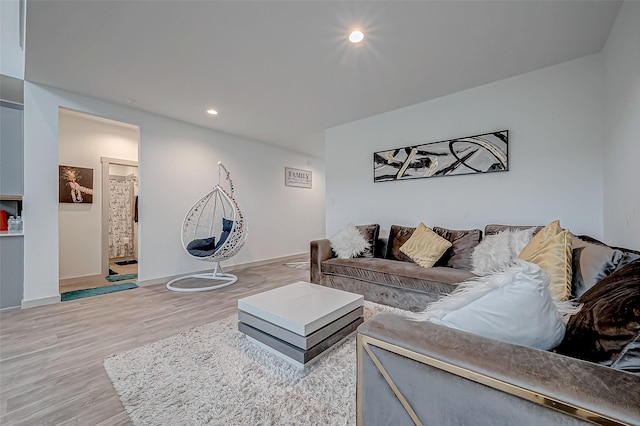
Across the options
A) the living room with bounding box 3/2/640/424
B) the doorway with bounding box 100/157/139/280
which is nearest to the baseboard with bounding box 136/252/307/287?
the living room with bounding box 3/2/640/424

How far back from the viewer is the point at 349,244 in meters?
3.41

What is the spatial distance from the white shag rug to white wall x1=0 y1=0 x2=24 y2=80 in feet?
11.1

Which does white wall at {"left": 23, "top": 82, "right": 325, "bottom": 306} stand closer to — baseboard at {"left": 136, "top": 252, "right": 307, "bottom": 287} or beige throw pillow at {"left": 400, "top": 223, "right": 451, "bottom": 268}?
baseboard at {"left": 136, "top": 252, "right": 307, "bottom": 287}

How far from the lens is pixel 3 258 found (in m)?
2.85

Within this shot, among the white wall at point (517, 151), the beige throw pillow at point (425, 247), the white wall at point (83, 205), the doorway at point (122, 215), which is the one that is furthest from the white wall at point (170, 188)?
the beige throw pillow at point (425, 247)

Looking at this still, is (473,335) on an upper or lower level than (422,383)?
upper

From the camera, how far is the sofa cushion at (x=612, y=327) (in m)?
0.65

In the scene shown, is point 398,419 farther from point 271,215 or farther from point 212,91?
point 271,215

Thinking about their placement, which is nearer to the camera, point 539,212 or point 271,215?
point 539,212

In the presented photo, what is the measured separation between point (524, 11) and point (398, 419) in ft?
8.91

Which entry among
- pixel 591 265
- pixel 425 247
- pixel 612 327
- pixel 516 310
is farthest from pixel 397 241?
pixel 612 327

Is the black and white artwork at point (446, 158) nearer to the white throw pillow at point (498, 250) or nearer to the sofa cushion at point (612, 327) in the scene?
the white throw pillow at point (498, 250)

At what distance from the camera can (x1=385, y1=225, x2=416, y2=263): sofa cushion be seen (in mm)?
3252

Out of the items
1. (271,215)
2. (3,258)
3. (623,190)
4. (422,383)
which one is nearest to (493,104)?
(623,190)
